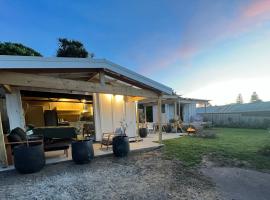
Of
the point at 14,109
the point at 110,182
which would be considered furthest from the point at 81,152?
the point at 14,109

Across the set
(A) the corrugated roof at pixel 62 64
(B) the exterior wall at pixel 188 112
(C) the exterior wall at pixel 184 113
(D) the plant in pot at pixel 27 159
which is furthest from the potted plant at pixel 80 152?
(B) the exterior wall at pixel 188 112

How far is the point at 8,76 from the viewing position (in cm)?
458

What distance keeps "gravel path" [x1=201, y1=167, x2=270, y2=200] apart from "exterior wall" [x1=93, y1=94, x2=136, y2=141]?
531cm

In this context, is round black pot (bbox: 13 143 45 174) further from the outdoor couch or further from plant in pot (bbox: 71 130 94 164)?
the outdoor couch

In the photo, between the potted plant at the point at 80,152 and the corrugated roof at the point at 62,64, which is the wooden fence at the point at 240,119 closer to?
the corrugated roof at the point at 62,64

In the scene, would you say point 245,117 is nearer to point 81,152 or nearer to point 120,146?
point 120,146

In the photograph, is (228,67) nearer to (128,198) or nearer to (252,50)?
(252,50)

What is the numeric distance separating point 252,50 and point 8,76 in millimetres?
10260

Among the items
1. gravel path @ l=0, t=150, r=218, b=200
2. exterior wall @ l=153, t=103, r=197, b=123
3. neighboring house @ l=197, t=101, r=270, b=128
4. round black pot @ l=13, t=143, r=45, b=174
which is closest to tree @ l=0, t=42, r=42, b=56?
exterior wall @ l=153, t=103, r=197, b=123

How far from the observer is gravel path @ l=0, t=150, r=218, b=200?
3.42m

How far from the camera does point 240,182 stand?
4.02 m

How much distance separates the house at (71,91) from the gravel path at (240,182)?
3945 mm

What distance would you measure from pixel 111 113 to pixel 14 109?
4192 millimetres

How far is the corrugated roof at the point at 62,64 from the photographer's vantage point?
450cm
